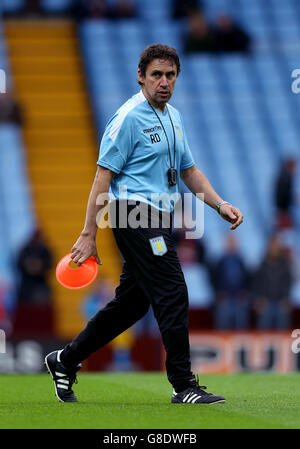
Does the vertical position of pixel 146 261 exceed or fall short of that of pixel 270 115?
it falls short

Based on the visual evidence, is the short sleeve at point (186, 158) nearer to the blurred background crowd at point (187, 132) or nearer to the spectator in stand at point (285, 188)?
the blurred background crowd at point (187, 132)

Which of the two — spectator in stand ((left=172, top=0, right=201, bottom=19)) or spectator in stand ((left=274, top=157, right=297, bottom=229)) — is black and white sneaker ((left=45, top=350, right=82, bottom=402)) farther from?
spectator in stand ((left=172, top=0, right=201, bottom=19))

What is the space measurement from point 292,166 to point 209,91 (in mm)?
4883

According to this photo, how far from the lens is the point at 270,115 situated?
67.8ft

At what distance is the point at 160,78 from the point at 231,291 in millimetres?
8578

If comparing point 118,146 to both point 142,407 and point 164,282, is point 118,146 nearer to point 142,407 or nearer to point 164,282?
point 164,282

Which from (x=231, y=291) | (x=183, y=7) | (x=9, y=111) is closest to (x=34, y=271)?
(x=231, y=291)

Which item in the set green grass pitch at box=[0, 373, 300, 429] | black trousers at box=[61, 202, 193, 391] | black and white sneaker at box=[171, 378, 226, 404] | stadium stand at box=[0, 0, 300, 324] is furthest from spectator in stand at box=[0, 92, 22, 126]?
black and white sneaker at box=[171, 378, 226, 404]

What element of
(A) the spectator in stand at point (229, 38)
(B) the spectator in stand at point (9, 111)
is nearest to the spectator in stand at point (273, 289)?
(B) the spectator in stand at point (9, 111)

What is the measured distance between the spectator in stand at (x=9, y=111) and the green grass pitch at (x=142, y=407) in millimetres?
11398

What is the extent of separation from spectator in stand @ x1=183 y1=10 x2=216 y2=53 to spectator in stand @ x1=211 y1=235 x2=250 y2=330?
681cm

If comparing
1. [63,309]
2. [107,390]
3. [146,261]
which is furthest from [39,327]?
[146,261]
